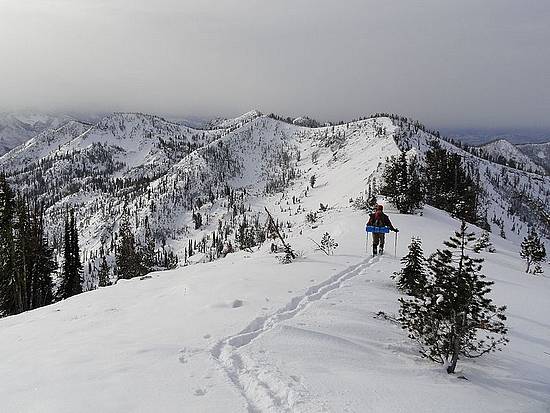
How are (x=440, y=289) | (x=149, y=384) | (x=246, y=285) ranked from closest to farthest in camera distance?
(x=149, y=384), (x=440, y=289), (x=246, y=285)

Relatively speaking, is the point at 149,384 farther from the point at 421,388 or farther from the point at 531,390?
the point at 531,390

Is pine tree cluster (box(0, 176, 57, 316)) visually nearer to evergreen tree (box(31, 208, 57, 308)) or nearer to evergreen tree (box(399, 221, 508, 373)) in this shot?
evergreen tree (box(31, 208, 57, 308))

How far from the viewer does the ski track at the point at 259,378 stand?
5.53 metres

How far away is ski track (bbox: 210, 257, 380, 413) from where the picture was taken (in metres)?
5.53

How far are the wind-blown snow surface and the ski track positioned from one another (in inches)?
0.9

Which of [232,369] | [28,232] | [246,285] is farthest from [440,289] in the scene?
[28,232]

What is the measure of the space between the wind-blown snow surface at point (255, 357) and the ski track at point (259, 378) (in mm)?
24

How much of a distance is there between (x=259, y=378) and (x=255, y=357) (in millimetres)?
894

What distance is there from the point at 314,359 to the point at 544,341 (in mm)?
6734

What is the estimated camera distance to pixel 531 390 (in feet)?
21.8

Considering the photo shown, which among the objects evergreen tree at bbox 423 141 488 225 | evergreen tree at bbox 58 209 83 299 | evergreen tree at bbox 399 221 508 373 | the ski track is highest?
evergreen tree at bbox 423 141 488 225

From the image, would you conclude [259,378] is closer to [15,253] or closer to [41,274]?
[15,253]

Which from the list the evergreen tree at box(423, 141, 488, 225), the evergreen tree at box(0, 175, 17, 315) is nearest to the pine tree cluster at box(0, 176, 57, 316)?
the evergreen tree at box(0, 175, 17, 315)

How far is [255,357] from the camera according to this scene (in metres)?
7.22
